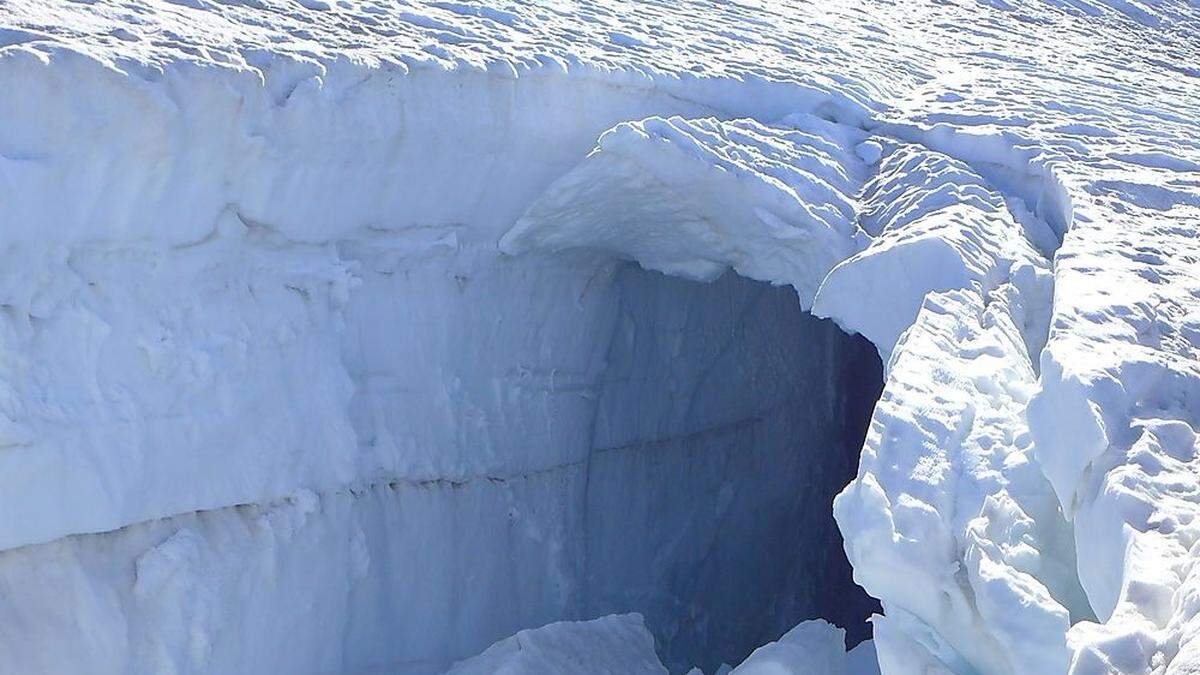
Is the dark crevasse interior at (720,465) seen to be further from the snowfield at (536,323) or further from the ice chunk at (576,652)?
the ice chunk at (576,652)

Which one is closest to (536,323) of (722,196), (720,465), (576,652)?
(722,196)

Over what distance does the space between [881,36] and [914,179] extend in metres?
1.60

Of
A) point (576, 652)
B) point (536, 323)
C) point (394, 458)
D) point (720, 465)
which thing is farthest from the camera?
point (720, 465)

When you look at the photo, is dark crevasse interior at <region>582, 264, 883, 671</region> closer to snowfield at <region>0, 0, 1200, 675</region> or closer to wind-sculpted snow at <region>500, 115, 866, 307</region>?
snowfield at <region>0, 0, 1200, 675</region>

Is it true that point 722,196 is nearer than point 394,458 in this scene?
No

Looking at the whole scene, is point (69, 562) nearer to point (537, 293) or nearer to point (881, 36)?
point (537, 293)

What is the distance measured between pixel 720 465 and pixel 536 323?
1.69 m

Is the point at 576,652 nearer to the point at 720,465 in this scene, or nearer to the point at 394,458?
the point at 394,458

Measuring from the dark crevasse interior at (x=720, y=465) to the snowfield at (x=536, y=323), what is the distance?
0.11 ft

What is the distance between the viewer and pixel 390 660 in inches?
156

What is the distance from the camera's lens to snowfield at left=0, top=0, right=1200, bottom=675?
105 inches

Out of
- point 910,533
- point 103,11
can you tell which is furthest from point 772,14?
point 910,533

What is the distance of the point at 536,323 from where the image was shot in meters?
4.61

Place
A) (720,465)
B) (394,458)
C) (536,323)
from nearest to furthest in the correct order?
(394,458), (536,323), (720,465)
